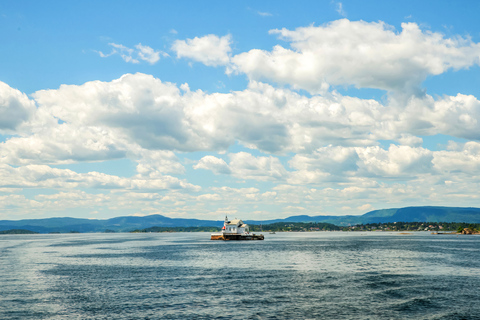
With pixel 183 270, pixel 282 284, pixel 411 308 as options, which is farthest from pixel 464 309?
pixel 183 270

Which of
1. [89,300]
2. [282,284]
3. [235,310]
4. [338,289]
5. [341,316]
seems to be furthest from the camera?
[282,284]

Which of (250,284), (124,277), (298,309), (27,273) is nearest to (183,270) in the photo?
(124,277)

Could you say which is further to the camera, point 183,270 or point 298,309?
point 183,270

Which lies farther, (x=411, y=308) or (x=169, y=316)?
(x=411, y=308)

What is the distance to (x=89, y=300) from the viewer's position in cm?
4875

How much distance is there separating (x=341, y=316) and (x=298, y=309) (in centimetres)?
499

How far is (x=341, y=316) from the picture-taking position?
130 feet

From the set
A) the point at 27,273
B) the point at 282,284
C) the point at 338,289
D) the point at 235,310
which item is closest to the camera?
the point at 235,310

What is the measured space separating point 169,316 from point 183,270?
3814 cm

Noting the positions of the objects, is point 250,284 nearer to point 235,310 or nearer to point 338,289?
point 338,289

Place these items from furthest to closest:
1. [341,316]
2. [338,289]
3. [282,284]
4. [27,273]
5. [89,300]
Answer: [27,273] → [282,284] → [338,289] → [89,300] → [341,316]

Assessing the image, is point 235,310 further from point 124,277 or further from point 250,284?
point 124,277

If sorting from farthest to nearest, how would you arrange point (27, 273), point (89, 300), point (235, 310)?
point (27, 273) < point (89, 300) < point (235, 310)

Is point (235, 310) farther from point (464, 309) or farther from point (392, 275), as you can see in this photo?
point (392, 275)
